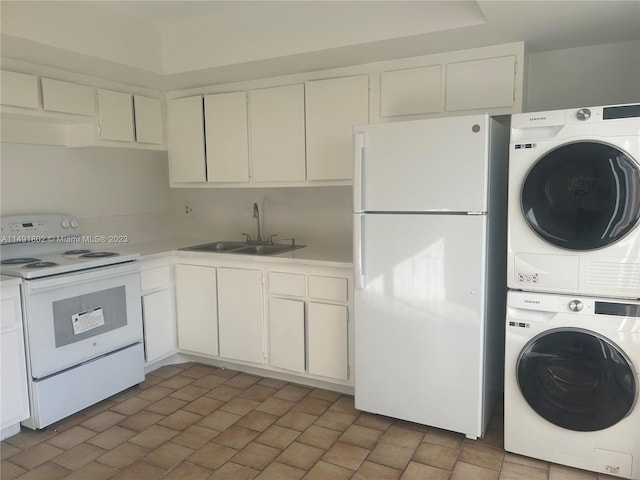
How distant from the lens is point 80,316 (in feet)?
9.35

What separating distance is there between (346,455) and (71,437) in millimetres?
1553

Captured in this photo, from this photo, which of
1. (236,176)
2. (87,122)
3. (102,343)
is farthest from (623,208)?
(87,122)

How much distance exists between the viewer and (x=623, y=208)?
2051 mm

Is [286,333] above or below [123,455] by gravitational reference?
A: above

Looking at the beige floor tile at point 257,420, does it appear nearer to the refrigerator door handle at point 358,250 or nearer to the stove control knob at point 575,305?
the refrigerator door handle at point 358,250

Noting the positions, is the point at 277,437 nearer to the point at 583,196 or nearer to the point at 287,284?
the point at 287,284

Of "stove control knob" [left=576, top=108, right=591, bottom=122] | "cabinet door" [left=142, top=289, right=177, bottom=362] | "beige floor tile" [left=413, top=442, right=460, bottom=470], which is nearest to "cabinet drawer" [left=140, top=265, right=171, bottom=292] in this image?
Result: "cabinet door" [left=142, top=289, right=177, bottom=362]

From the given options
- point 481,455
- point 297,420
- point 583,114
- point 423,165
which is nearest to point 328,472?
point 297,420

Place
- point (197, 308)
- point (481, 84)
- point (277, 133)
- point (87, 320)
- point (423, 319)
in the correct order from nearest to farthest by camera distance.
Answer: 1. point (423, 319)
2. point (481, 84)
3. point (87, 320)
4. point (277, 133)
5. point (197, 308)

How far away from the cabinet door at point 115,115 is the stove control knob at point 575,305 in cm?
314

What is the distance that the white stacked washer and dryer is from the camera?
2.07 meters

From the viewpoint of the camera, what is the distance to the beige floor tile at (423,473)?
2.22 metres

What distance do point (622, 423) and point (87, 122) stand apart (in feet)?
12.1

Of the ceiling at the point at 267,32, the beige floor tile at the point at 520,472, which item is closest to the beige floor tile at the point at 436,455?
the beige floor tile at the point at 520,472
